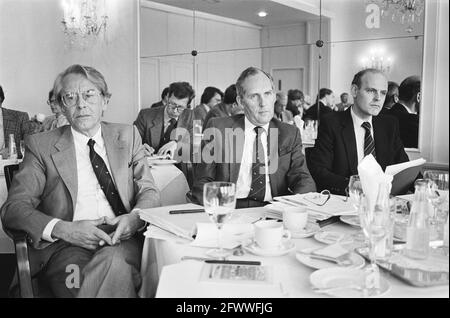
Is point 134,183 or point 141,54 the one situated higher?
point 141,54

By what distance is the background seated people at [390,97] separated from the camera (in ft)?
14.5

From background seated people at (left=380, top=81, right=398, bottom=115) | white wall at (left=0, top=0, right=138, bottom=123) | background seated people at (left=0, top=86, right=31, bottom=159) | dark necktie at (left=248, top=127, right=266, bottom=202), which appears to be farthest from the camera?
white wall at (left=0, top=0, right=138, bottom=123)

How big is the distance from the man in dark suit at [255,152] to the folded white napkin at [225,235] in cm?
78

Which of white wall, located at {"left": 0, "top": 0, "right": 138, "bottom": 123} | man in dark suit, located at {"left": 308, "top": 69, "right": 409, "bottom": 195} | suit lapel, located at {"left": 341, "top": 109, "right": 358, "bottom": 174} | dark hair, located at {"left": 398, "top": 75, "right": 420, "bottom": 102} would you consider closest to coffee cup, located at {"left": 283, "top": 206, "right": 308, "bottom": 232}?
man in dark suit, located at {"left": 308, "top": 69, "right": 409, "bottom": 195}

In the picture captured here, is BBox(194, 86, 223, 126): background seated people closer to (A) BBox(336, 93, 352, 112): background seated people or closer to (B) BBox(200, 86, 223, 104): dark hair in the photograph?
(B) BBox(200, 86, 223, 104): dark hair

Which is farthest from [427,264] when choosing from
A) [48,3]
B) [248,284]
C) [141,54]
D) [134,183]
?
[48,3]

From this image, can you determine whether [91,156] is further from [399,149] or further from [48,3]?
[48,3]

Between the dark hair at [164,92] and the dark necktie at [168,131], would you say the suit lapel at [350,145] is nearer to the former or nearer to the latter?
the dark necktie at [168,131]

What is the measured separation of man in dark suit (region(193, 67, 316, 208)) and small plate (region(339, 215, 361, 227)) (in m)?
0.62

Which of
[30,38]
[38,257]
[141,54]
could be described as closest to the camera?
[38,257]

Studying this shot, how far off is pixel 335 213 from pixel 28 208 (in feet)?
3.77

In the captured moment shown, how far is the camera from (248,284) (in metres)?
1.04

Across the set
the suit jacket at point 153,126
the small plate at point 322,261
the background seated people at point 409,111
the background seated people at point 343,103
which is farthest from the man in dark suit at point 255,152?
the background seated people at point 343,103

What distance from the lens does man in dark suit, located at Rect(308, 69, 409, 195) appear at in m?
2.91
